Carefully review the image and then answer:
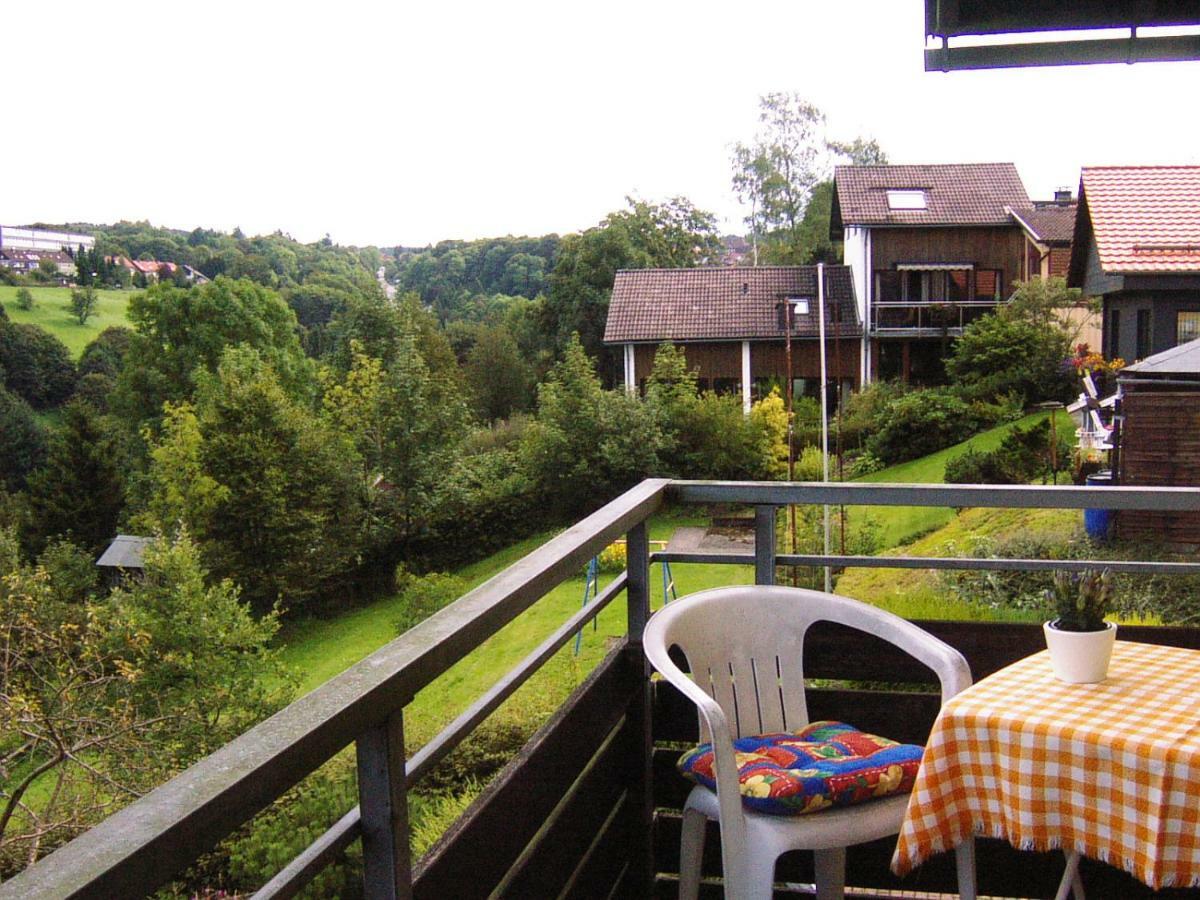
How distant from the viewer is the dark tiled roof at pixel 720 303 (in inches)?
1114

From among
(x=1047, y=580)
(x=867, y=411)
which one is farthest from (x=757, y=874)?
(x=867, y=411)

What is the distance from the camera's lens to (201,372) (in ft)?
102

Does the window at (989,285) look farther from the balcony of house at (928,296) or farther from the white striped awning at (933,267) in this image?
the white striped awning at (933,267)

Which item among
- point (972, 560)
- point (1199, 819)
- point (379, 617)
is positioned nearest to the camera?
point (1199, 819)

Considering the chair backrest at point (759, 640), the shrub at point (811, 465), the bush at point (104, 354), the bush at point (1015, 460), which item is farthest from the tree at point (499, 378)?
the chair backrest at point (759, 640)

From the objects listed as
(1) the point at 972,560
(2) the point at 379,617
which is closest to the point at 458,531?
(2) the point at 379,617

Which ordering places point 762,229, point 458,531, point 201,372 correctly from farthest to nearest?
point 762,229, point 201,372, point 458,531

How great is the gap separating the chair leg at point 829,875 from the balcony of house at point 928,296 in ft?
85.2

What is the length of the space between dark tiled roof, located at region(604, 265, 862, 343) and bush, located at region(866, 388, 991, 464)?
4.94 meters

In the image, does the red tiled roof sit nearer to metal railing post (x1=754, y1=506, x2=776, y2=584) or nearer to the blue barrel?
the blue barrel

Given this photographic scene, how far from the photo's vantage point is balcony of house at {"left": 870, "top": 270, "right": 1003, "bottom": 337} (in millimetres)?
26656

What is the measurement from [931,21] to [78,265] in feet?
167

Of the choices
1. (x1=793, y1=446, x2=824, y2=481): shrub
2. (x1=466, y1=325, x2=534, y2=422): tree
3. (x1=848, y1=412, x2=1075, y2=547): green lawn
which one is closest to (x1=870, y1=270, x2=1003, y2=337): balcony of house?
(x1=848, y1=412, x2=1075, y2=547): green lawn

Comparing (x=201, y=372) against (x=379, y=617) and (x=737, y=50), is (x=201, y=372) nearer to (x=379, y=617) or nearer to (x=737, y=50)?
(x=379, y=617)
